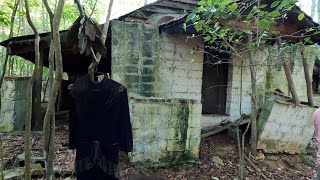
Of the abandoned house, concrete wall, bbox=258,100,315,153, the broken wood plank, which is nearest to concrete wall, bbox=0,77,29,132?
the abandoned house

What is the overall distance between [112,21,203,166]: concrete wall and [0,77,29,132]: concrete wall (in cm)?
324

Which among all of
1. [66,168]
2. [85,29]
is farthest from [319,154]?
[66,168]

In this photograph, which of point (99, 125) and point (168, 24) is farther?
point (168, 24)

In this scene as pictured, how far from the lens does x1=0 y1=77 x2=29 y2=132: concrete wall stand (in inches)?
271

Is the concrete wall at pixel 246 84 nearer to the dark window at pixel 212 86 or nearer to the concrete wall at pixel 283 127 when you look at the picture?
the dark window at pixel 212 86

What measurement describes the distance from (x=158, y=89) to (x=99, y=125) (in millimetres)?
3496

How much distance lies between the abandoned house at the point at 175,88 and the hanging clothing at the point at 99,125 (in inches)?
53.2

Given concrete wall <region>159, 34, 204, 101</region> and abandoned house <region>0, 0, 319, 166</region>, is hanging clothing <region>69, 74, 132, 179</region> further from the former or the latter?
concrete wall <region>159, 34, 204, 101</region>

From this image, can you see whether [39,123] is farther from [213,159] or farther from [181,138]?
[213,159]

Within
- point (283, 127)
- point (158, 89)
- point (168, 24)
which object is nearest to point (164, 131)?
point (158, 89)

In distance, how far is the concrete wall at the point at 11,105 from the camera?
689 cm

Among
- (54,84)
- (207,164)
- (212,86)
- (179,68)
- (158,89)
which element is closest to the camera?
(54,84)

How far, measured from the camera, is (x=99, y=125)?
9.10 feet

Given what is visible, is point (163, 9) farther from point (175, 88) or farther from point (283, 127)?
point (283, 127)
